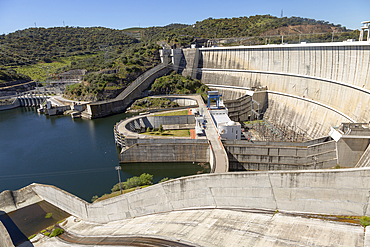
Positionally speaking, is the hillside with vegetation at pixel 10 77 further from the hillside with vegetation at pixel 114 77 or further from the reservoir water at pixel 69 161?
the reservoir water at pixel 69 161

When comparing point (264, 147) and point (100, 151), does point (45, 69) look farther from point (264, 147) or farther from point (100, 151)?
point (264, 147)

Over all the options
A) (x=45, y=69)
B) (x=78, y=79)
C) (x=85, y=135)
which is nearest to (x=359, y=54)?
(x=85, y=135)

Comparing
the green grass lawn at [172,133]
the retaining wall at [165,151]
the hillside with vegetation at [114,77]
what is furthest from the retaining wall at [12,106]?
the retaining wall at [165,151]

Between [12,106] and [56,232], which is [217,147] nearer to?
[56,232]

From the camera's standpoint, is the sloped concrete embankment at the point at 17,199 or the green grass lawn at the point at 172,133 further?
the green grass lawn at the point at 172,133

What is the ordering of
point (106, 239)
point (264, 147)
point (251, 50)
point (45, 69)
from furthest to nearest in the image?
point (45, 69) < point (251, 50) < point (264, 147) < point (106, 239)

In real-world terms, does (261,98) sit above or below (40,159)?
above
